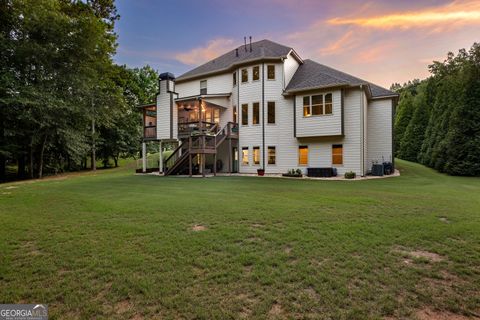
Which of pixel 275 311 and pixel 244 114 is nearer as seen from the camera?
pixel 275 311

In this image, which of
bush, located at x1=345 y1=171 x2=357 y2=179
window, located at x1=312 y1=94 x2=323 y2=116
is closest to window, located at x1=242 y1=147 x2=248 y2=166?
window, located at x1=312 y1=94 x2=323 y2=116

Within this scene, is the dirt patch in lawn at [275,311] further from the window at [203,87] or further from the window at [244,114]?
the window at [203,87]

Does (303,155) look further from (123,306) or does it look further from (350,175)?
(123,306)

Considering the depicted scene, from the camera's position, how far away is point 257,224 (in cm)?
554

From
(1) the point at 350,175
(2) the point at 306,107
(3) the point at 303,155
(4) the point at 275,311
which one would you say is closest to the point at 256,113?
(2) the point at 306,107

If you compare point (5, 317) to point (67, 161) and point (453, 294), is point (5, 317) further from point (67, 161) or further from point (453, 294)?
point (67, 161)

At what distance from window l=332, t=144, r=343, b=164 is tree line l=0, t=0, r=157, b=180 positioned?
757 inches

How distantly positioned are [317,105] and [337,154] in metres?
3.81

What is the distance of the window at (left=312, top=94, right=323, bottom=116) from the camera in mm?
17334

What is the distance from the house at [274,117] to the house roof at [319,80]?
0.07m

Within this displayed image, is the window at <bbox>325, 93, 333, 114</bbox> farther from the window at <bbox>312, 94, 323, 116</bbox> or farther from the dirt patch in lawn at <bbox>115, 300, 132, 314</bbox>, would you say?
the dirt patch in lawn at <bbox>115, 300, 132, 314</bbox>

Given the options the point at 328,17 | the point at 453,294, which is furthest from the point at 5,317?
the point at 328,17

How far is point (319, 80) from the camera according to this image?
1736cm

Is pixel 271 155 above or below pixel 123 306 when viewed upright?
above
